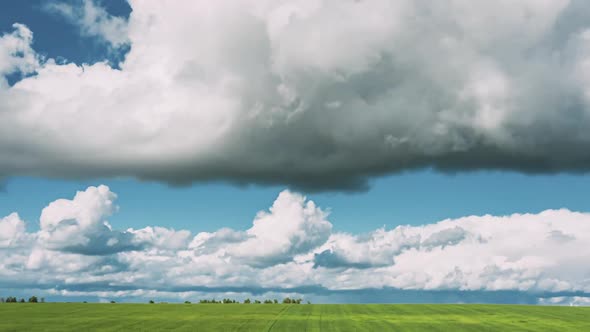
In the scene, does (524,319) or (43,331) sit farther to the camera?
(524,319)

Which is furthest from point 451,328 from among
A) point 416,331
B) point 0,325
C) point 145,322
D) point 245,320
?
point 0,325

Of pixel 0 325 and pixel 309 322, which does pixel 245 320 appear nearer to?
pixel 309 322

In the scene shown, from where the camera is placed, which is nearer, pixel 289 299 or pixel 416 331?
pixel 416 331

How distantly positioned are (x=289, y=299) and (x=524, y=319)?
55.8 metres

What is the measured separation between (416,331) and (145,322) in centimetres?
3304

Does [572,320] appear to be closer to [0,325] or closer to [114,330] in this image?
[114,330]

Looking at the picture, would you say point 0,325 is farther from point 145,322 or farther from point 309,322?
point 309,322

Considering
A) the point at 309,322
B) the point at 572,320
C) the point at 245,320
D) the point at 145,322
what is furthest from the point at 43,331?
the point at 572,320

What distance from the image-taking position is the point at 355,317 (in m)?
82.8

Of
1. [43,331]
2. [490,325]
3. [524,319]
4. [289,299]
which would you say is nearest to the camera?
[43,331]

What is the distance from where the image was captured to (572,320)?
8288 cm

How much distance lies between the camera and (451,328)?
68188 millimetres

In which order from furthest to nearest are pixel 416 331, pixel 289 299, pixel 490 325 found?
pixel 289 299
pixel 490 325
pixel 416 331

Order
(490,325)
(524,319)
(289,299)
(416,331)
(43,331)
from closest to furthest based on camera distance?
1. (43,331)
2. (416,331)
3. (490,325)
4. (524,319)
5. (289,299)
